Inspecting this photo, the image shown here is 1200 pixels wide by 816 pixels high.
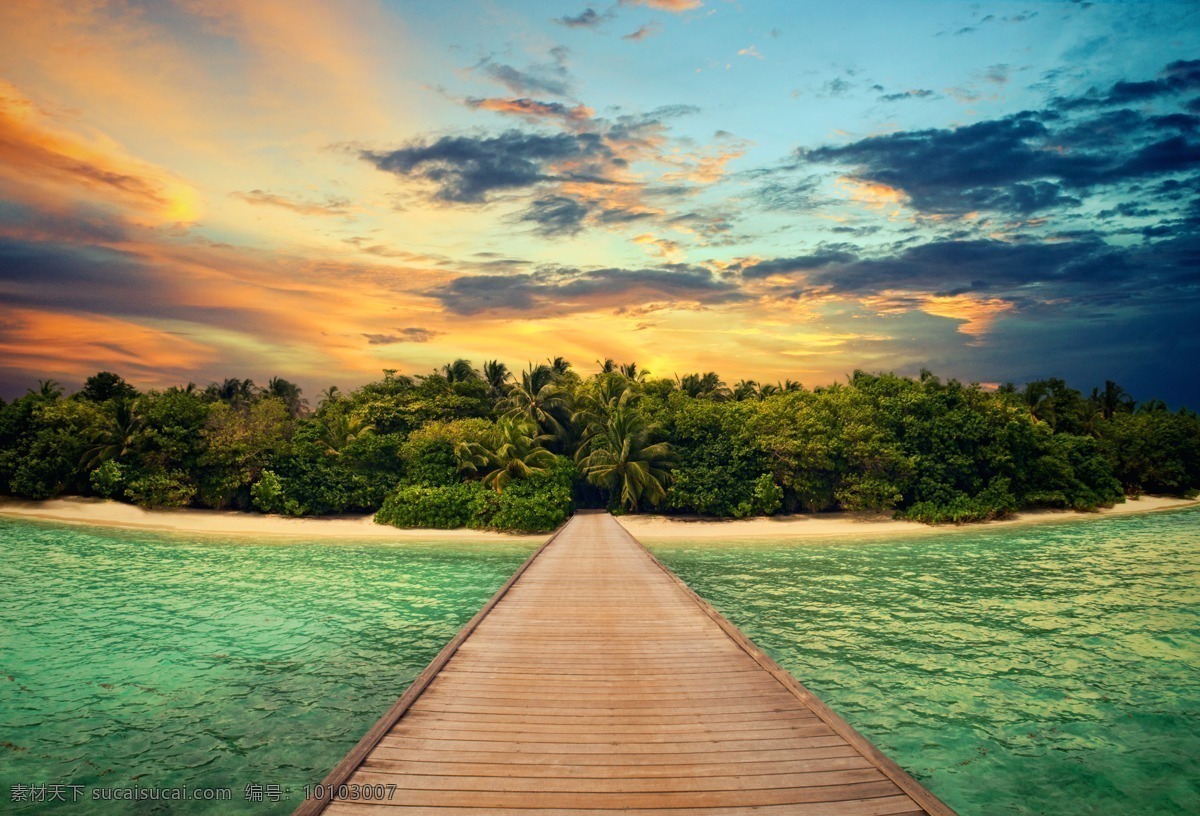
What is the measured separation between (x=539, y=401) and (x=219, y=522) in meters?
17.6

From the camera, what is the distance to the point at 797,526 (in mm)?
29266

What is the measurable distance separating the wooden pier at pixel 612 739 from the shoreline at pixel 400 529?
737 inches

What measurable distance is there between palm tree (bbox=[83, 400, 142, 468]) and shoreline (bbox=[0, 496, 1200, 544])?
226cm

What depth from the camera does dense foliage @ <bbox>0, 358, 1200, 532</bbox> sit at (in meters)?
29.6

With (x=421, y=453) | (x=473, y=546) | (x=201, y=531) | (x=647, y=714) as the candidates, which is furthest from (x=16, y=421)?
(x=647, y=714)

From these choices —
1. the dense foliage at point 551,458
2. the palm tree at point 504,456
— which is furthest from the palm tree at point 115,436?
the palm tree at point 504,456

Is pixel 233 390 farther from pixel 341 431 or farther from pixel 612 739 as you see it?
pixel 612 739

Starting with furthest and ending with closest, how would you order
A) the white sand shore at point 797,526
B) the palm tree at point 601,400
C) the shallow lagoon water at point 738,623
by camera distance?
1. the palm tree at point 601,400
2. the white sand shore at point 797,526
3. the shallow lagoon water at point 738,623

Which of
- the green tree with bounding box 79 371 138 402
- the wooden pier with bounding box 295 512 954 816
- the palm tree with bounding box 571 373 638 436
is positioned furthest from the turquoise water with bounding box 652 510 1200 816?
the green tree with bounding box 79 371 138 402

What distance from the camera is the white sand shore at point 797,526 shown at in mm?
27844

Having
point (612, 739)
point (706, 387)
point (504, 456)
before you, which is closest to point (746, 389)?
point (706, 387)

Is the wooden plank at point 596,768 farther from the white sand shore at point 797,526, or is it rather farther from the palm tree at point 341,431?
the palm tree at point 341,431

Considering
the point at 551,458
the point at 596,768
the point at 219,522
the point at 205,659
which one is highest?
the point at 551,458

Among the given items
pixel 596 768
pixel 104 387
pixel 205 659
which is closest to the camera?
pixel 596 768
